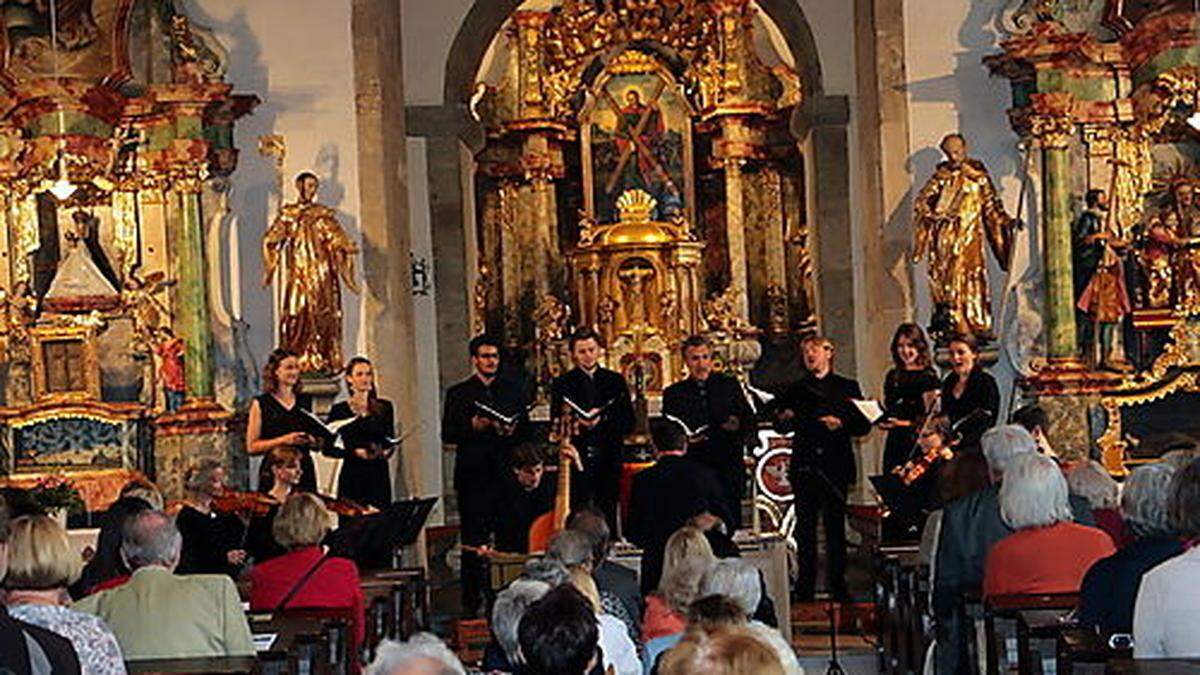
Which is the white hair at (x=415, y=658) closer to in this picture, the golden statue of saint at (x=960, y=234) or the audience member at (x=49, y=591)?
the audience member at (x=49, y=591)

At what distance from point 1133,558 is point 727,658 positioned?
10.6 ft

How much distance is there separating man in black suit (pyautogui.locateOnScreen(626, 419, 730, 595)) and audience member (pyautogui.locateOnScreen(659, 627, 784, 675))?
711 cm

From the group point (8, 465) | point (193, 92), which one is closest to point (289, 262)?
point (193, 92)

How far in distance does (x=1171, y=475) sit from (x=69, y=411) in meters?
11.6

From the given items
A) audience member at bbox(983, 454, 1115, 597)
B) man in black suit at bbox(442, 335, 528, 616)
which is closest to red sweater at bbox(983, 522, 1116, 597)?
audience member at bbox(983, 454, 1115, 597)

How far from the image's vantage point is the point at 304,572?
9.90m

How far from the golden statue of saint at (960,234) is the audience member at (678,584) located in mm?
9459

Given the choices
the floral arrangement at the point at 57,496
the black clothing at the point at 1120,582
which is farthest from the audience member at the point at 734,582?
the floral arrangement at the point at 57,496

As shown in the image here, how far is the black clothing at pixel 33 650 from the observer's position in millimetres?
5938

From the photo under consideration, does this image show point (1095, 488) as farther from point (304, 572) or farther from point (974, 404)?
point (974, 404)

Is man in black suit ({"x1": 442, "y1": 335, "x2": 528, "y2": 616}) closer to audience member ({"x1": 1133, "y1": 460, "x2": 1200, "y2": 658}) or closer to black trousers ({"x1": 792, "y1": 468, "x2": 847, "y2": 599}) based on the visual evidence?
black trousers ({"x1": 792, "y1": 468, "x2": 847, "y2": 599})

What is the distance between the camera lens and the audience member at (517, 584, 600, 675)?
5855 mm

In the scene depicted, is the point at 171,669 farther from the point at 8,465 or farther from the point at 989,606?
the point at 8,465

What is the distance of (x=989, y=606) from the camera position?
28.0 ft
